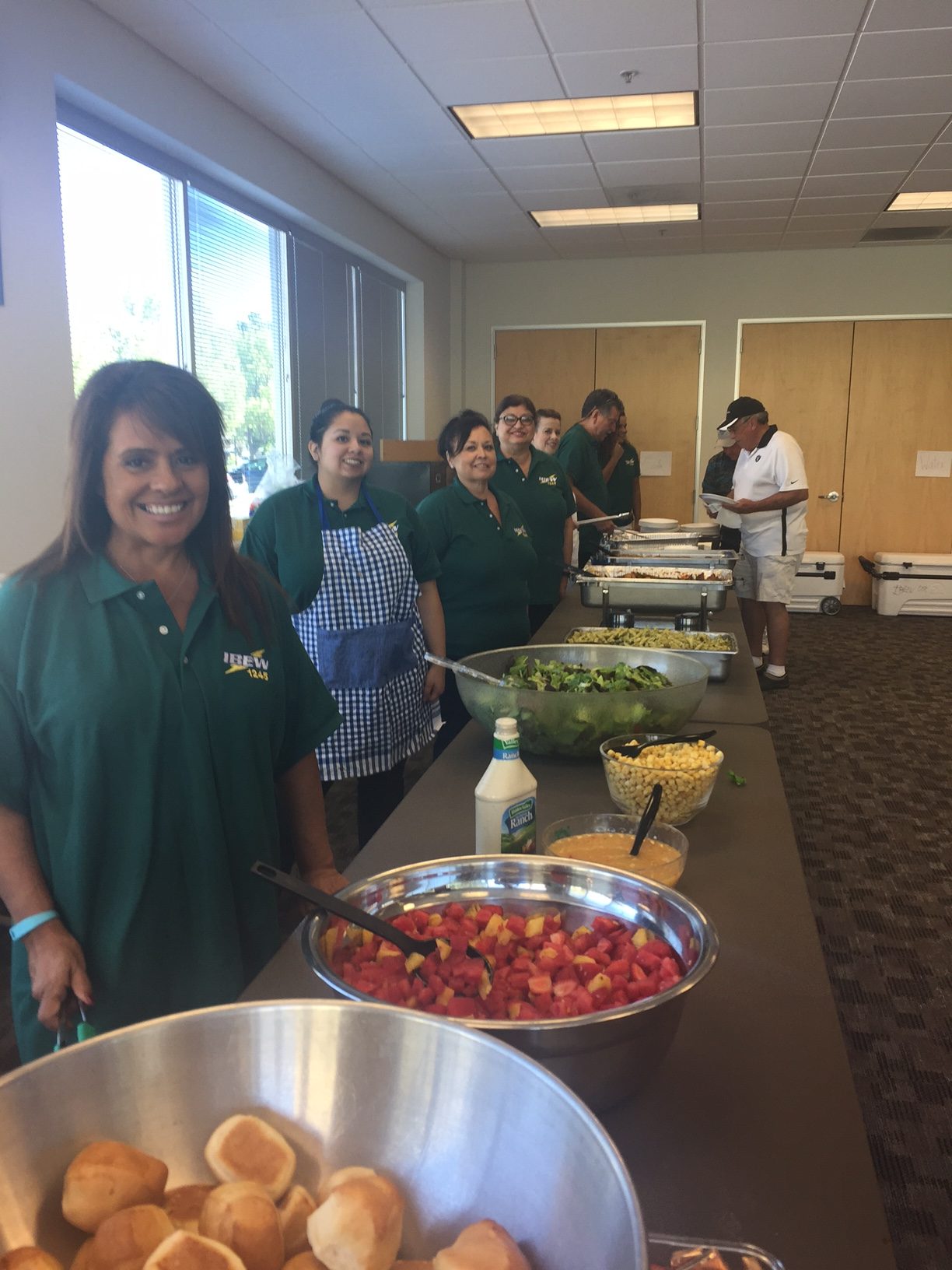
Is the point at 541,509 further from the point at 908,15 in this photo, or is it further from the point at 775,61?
the point at 908,15

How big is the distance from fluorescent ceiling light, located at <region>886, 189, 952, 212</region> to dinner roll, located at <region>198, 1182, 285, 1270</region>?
22.6 ft

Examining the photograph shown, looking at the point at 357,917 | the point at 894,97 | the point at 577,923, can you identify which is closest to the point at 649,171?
the point at 894,97

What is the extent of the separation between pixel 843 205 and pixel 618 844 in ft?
20.6

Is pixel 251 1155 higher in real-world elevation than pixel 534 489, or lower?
lower

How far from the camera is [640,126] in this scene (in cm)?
472

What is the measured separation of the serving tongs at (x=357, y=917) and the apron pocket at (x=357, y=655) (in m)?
1.51

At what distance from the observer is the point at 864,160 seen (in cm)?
521

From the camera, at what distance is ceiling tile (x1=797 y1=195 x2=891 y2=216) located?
6.01 m

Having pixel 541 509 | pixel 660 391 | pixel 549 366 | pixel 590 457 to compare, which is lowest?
pixel 541 509

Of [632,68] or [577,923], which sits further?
[632,68]

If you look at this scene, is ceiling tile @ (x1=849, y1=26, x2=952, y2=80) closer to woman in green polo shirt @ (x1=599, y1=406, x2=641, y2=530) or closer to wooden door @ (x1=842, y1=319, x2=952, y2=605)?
woman in green polo shirt @ (x1=599, y1=406, x2=641, y2=530)

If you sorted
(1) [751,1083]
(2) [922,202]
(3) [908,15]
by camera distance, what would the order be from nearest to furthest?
(1) [751,1083], (3) [908,15], (2) [922,202]

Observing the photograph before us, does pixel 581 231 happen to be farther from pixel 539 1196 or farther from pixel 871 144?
pixel 539 1196

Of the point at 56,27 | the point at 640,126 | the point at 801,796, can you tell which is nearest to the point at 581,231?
the point at 640,126
